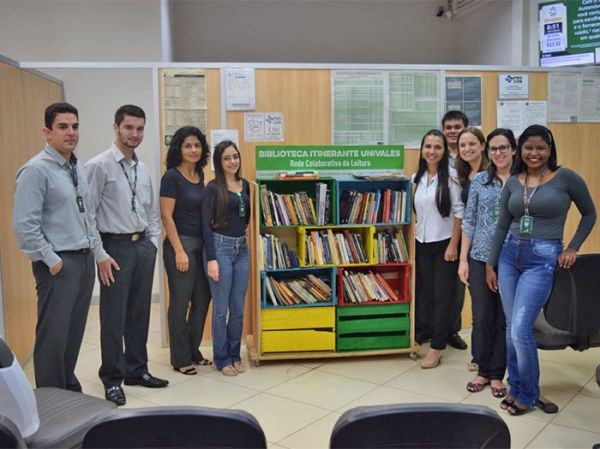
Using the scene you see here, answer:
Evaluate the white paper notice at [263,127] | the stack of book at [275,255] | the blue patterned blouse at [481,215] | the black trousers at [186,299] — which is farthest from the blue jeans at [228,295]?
the blue patterned blouse at [481,215]

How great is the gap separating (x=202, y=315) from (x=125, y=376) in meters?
0.66

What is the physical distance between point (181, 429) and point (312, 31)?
6.26m

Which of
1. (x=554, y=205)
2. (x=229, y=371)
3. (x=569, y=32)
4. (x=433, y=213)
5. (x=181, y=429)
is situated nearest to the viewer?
(x=181, y=429)

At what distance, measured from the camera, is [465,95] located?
16.1ft

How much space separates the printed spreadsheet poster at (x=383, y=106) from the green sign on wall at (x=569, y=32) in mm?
1289

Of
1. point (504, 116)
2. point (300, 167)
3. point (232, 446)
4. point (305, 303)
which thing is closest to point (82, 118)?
point (300, 167)

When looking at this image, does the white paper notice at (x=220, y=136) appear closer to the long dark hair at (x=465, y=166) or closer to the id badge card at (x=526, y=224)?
the long dark hair at (x=465, y=166)

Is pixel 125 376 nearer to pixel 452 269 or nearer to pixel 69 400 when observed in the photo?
pixel 69 400

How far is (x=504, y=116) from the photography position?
195 inches

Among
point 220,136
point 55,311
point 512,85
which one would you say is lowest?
point 55,311

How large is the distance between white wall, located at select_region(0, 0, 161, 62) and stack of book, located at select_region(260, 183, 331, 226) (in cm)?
250

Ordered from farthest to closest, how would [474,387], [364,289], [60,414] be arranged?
1. [364,289]
2. [474,387]
3. [60,414]

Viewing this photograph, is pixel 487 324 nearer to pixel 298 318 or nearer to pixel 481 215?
pixel 481 215

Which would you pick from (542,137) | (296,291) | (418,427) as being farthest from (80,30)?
(418,427)
